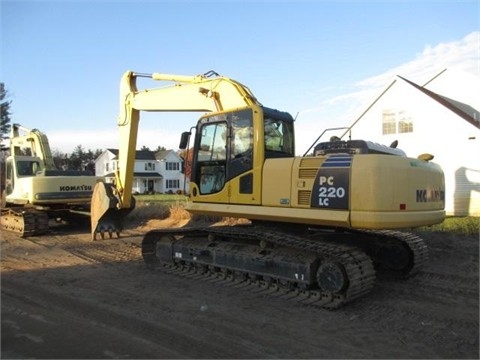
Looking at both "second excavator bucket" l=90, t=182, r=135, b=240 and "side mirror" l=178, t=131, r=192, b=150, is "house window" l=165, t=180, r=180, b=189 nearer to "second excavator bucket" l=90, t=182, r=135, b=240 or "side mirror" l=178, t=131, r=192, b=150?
"second excavator bucket" l=90, t=182, r=135, b=240

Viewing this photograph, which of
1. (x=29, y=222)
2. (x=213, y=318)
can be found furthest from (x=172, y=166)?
(x=213, y=318)

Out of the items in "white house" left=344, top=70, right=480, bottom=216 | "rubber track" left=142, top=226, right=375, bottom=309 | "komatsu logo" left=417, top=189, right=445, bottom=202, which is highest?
"white house" left=344, top=70, right=480, bottom=216

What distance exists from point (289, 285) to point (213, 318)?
64.8 inches

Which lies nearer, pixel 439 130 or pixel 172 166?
pixel 439 130

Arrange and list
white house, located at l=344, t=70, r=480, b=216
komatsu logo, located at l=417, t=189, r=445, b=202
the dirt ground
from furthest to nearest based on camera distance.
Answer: white house, located at l=344, t=70, r=480, b=216
komatsu logo, located at l=417, t=189, r=445, b=202
the dirt ground

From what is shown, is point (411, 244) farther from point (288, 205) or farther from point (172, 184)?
point (172, 184)

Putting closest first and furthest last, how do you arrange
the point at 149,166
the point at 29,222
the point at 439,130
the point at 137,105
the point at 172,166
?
the point at 137,105, the point at 29,222, the point at 439,130, the point at 149,166, the point at 172,166

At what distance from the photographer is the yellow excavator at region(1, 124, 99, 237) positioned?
13.8 m

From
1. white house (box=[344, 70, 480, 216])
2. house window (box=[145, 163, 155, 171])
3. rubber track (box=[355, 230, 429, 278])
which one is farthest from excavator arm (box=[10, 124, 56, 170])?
house window (box=[145, 163, 155, 171])

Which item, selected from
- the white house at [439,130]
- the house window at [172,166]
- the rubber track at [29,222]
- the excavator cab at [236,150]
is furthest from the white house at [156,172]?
the excavator cab at [236,150]

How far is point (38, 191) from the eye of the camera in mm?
14008

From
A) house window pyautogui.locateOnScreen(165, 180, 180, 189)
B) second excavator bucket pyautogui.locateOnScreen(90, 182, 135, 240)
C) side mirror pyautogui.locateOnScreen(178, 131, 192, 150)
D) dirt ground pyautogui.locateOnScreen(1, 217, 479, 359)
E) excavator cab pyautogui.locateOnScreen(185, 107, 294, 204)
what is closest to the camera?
dirt ground pyautogui.locateOnScreen(1, 217, 479, 359)

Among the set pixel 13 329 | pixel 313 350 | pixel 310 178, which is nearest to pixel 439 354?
pixel 313 350

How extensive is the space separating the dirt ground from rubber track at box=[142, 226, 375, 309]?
0.67ft
